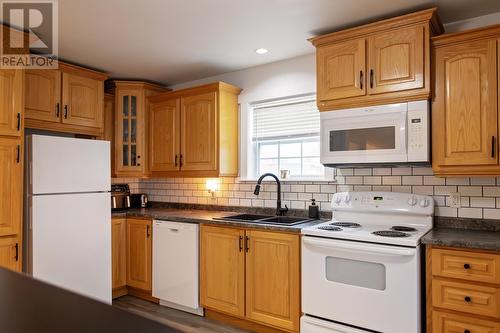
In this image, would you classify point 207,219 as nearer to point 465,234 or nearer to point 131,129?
point 131,129

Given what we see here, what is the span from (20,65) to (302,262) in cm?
Result: 270

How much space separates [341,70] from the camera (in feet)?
8.86

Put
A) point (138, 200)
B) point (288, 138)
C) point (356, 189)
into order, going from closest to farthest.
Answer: point (356, 189)
point (288, 138)
point (138, 200)

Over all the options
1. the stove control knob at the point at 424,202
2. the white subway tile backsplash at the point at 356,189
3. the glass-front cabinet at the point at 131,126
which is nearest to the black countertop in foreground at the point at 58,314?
the stove control knob at the point at 424,202

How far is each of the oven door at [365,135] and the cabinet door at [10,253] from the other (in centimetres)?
250

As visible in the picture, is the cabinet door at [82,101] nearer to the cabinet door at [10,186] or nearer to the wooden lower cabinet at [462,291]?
the cabinet door at [10,186]

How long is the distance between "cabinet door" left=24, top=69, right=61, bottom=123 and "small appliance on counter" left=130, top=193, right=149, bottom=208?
1396 mm

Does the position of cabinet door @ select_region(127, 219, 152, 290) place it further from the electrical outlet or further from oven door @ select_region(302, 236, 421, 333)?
the electrical outlet

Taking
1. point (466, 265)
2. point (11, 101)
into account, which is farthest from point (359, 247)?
point (11, 101)

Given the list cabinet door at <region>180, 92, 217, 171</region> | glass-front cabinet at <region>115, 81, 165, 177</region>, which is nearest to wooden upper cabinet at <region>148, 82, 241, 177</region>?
cabinet door at <region>180, 92, 217, 171</region>

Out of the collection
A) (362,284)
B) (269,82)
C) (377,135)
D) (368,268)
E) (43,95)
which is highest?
(269,82)

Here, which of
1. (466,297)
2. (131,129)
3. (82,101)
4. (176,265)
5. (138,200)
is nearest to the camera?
(466,297)

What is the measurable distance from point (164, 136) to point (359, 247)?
2565mm

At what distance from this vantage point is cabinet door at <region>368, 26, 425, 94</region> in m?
2.39
